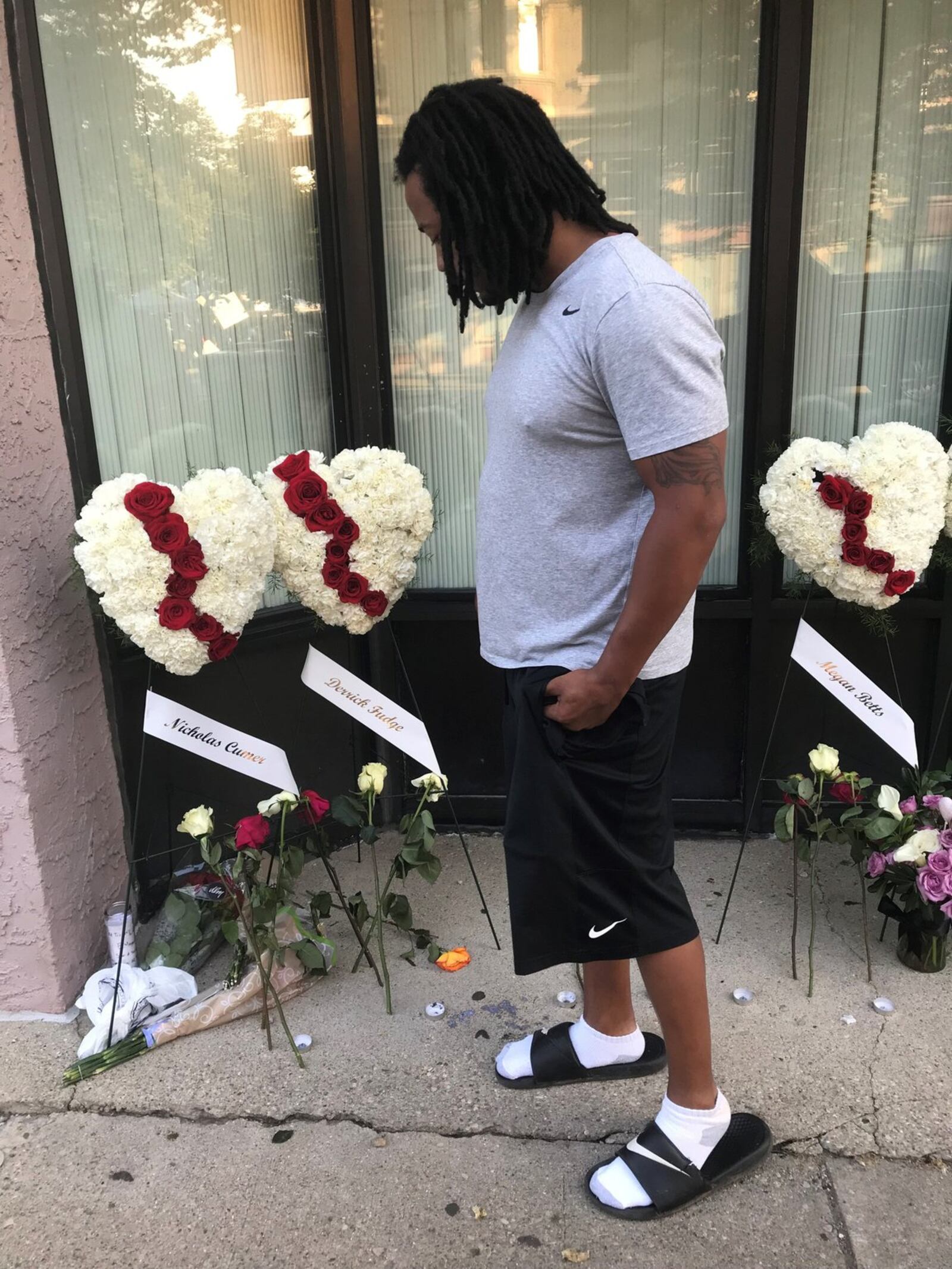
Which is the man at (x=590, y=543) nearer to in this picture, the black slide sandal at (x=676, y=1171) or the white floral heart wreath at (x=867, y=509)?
the black slide sandal at (x=676, y=1171)

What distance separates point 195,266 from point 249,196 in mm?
292

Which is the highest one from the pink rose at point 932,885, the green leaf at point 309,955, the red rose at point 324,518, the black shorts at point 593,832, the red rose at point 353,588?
the red rose at point 324,518

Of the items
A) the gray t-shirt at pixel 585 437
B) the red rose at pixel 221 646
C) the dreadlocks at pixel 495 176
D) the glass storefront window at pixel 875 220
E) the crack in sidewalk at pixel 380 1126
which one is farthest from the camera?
the glass storefront window at pixel 875 220

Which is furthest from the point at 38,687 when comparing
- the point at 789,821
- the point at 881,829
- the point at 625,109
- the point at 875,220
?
the point at 875,220

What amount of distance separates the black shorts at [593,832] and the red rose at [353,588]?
695 millimetres

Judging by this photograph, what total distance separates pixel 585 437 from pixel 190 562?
38.7 inches

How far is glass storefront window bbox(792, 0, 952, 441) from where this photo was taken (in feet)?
8.93

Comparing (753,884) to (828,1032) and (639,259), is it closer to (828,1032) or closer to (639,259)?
(828,1032)

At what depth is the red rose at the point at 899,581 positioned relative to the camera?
2.40 meters

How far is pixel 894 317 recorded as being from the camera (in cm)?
294

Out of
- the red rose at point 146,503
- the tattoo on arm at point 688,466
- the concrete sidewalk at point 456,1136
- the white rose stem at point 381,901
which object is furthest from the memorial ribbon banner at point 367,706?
the tattoo on arm at point 688,466

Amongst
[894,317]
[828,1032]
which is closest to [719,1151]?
[828,1032]

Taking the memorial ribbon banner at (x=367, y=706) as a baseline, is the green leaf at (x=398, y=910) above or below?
below

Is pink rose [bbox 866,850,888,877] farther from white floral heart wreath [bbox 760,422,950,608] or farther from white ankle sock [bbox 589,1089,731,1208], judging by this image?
white ankle sock [bbox 589,1089,731,1208]
